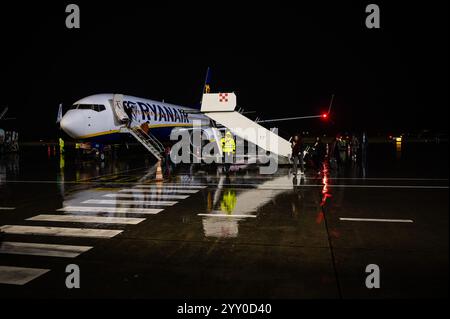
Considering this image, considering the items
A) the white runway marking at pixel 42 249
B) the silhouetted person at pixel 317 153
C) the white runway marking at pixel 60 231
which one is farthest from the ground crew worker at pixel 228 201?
the silhouetted person at pixel 317 153

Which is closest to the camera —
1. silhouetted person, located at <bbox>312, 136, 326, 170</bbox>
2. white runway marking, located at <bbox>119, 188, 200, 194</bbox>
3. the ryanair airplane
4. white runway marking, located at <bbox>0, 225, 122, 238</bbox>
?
white runway marking, located at <bbox>0, 225, 122, 238</bbox>

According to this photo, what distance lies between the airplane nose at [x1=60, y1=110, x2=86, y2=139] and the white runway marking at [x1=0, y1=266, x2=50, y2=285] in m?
15.7

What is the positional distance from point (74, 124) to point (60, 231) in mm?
13871

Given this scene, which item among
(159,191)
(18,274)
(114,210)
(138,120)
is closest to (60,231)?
(114,210)

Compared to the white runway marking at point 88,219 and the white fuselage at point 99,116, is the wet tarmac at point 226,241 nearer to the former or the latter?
the white runway marking at point 88,219

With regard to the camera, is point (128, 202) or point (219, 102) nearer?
point (128, 202)

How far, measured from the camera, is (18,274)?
5.02 metres

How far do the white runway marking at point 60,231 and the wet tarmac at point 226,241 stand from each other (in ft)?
0.13

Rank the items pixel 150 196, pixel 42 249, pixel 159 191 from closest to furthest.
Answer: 1. pixel 42 249
2. pixel 150 196
3. pixel 159 191

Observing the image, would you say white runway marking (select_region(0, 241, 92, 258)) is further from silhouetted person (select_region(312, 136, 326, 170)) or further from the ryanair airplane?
silhouetted person (select_region(312, 136, 326, 170))

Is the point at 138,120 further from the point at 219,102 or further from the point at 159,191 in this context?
the point at 159,191

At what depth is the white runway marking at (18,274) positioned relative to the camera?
4.79m

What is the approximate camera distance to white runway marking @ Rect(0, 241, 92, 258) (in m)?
5.86

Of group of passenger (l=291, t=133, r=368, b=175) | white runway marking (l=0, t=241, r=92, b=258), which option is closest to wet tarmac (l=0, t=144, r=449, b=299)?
white runway marking (l=0, t=241, r=92, b=258)
